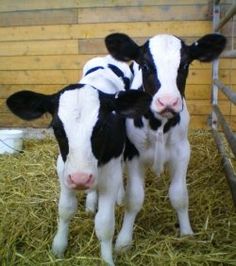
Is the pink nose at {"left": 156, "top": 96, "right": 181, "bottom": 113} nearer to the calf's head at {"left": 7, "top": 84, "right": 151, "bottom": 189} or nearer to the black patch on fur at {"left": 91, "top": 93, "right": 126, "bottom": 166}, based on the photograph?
the calf's head at {"left": 7, "top": 84, "right": 151, "bottom": 189}

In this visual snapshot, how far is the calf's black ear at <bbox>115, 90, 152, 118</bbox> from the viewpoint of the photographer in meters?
2.12

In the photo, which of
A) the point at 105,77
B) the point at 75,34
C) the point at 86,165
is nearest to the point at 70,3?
the point at 75,34

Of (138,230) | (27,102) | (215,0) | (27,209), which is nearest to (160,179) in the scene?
(138,230)

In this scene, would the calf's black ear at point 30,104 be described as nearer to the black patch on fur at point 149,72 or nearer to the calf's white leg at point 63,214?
the calf's white leg at point 63,214

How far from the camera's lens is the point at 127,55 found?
2.53 metres

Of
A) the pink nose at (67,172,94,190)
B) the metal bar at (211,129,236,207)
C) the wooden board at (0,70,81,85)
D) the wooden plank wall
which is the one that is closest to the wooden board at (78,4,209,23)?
the wooden plank wall

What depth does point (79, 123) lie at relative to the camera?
1.95m

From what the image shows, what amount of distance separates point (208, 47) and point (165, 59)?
0.41 m

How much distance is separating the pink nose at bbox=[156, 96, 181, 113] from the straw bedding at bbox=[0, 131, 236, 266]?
792mm

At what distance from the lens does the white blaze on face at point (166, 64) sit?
82.4 inches

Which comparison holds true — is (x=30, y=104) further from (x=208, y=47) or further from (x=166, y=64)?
(x=208, y=47)

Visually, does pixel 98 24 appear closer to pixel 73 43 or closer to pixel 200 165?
pixel 73 43

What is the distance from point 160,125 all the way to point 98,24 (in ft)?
8.93

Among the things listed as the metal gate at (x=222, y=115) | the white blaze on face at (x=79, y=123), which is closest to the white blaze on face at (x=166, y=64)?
the white blaze on face at (x=79, y=123)
